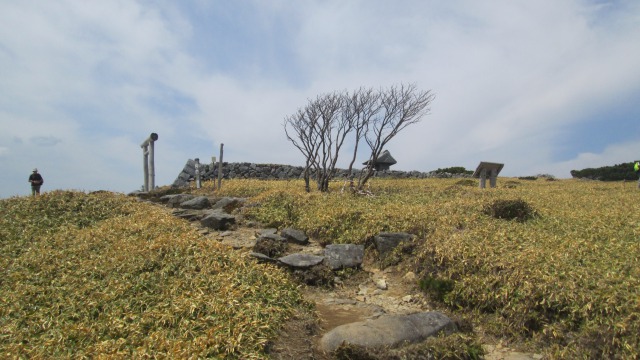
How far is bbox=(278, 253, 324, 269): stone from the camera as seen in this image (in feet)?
22.6

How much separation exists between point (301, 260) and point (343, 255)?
869 millimetres

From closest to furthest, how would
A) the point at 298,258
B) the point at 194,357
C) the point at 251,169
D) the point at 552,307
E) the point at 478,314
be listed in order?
the point at 194,357 < the point at 552,307 < the point at 478,314 < the point at 298,258 < the point at 251,169

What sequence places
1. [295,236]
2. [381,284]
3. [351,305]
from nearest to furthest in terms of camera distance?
[351,305], [381,284], [295,236]

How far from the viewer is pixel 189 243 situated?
6.83 metres

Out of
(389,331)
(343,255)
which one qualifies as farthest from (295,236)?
(389,331)

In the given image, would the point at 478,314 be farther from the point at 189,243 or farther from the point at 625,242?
the point at 189,243

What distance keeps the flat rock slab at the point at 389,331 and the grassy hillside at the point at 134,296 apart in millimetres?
649

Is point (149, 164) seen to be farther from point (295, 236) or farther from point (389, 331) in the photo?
point (389, 331)

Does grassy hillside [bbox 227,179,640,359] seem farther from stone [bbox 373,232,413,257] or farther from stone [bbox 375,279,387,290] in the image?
stone [bbox 375,279,387,290]

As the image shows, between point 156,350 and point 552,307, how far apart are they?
4.32 m

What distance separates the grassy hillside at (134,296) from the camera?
4.16m

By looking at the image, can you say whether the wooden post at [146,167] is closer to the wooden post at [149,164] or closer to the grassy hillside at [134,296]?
the wooden post at [149,164]

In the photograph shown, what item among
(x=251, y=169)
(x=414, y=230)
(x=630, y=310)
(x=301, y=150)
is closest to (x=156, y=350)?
(x=630, y=310)

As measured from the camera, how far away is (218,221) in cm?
977
